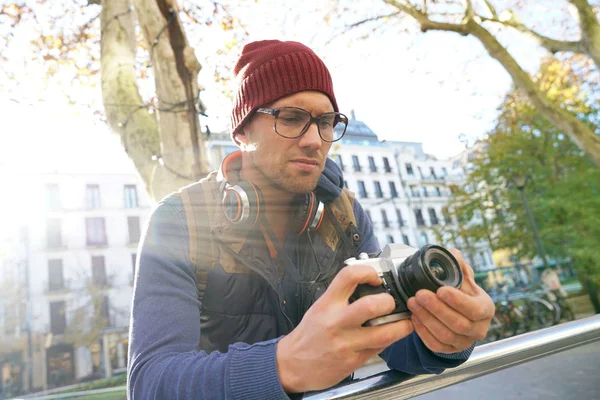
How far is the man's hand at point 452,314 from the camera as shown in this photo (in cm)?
86

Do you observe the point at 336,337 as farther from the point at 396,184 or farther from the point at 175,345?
the point at 396,184

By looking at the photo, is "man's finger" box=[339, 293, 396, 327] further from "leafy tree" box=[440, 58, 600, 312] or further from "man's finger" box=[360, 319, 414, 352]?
"leafy tree" box=[440, 58, 600, 312]

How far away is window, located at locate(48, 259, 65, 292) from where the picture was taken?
28172mm

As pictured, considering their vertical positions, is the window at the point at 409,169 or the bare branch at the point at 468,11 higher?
the window at the point at 409,169

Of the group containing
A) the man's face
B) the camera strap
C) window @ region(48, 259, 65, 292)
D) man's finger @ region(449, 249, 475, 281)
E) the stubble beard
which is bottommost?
man's finger @ region(449, 249, 475, 281)

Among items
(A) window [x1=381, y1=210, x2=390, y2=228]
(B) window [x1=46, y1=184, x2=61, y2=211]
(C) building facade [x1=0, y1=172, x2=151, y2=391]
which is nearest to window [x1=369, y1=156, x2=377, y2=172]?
(A) window [x1=381, y1=210, x2=390, y2=228]

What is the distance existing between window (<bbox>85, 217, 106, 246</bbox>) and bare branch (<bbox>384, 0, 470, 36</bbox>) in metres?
29.4

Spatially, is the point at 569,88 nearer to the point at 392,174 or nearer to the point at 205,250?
the point at 205,250

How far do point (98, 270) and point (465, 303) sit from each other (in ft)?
110

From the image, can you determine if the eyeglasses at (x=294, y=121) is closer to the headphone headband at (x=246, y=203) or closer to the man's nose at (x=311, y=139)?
the man's nose at (x=311, y=139)

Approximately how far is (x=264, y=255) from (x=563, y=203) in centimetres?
1464

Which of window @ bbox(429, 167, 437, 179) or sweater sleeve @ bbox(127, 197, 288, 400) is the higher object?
window @ bbox(429, 167, 437, 179)

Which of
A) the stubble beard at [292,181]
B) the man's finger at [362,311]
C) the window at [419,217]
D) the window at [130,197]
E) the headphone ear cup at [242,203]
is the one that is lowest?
the man's finger at [362,311]

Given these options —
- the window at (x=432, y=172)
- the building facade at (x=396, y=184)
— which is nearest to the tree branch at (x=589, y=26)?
the building facade at (x=396, y=184)
